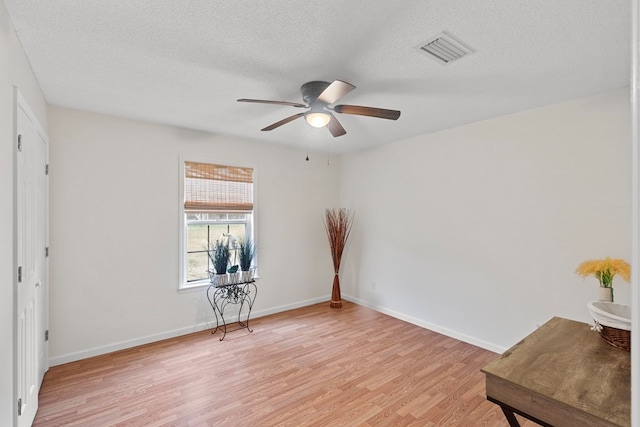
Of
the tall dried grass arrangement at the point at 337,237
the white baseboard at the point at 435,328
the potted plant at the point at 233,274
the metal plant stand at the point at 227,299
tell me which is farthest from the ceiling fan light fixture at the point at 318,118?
the white baseboard at the point at 435,328

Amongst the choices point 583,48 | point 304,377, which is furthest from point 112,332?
point 583,48

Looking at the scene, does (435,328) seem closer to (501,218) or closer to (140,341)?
(501,218)

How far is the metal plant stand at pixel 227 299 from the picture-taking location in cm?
372

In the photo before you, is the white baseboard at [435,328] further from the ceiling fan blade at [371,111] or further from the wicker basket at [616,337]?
the ceiling fan blade at [371,111]

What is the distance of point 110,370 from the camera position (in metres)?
2.77

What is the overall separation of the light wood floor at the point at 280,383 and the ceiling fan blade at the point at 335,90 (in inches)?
88.6

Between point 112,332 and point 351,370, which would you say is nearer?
point 351,370

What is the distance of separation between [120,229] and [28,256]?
1205mm

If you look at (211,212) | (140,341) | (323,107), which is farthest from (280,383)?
(323,107)

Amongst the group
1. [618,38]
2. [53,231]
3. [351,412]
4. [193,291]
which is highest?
[618,38]

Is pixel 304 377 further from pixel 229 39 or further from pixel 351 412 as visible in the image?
pixel 229 39

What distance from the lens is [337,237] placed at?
15.3 feet

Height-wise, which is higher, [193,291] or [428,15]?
[428,15]

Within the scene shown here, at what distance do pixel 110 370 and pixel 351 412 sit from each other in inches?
88.0
